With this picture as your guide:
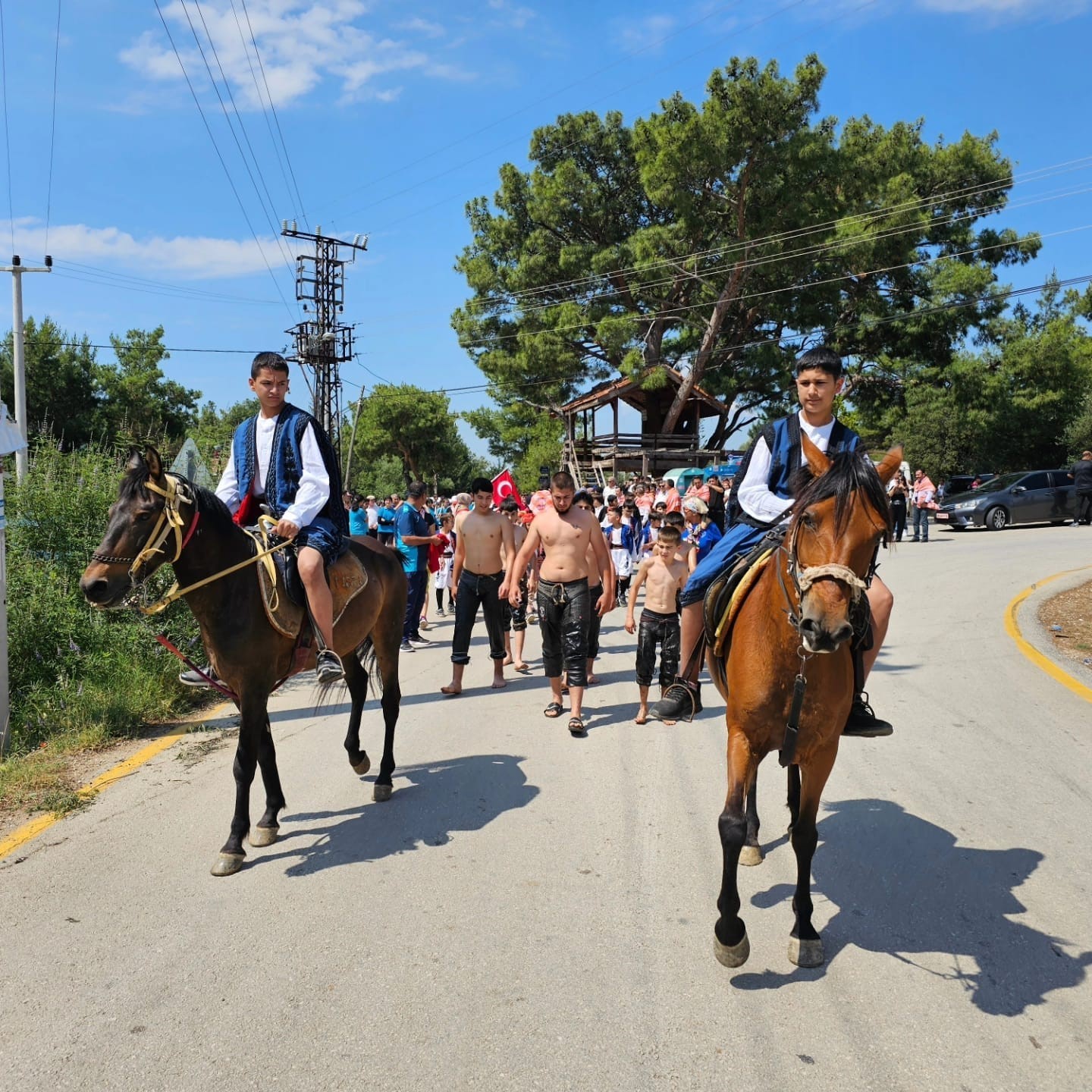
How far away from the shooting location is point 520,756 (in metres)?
6.50

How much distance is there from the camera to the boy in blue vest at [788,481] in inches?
162

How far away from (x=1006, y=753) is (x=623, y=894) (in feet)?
12.2

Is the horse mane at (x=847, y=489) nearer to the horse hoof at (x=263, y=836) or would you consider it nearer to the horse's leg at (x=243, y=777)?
the horse's leg at (x=243, y=777)

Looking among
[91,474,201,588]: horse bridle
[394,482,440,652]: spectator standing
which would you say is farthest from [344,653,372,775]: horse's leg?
[394,482,440,652]: spectator standing

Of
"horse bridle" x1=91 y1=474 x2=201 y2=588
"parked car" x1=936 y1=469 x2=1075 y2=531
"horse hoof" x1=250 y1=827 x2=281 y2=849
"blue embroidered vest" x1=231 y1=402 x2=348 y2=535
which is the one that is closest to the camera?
"horse bridle" x1=91 y1=474 x2=201 y2=588

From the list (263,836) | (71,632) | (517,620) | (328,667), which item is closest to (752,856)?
(328,667)

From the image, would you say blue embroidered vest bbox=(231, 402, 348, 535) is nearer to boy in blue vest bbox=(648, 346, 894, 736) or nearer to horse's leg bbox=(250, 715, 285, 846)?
horse's leg bbox=(250, 715, 285, 846)

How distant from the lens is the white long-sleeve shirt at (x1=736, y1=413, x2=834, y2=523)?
4.18m

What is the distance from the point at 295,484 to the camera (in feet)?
17.5

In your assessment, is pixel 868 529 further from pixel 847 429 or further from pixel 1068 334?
pixel 1068 334

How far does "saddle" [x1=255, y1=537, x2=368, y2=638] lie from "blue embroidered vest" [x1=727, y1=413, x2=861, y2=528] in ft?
8.52

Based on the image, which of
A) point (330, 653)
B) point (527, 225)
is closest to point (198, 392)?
point (527, 225)

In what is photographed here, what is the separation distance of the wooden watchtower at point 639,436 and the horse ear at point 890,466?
3403cm

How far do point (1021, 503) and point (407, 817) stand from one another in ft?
82.3
